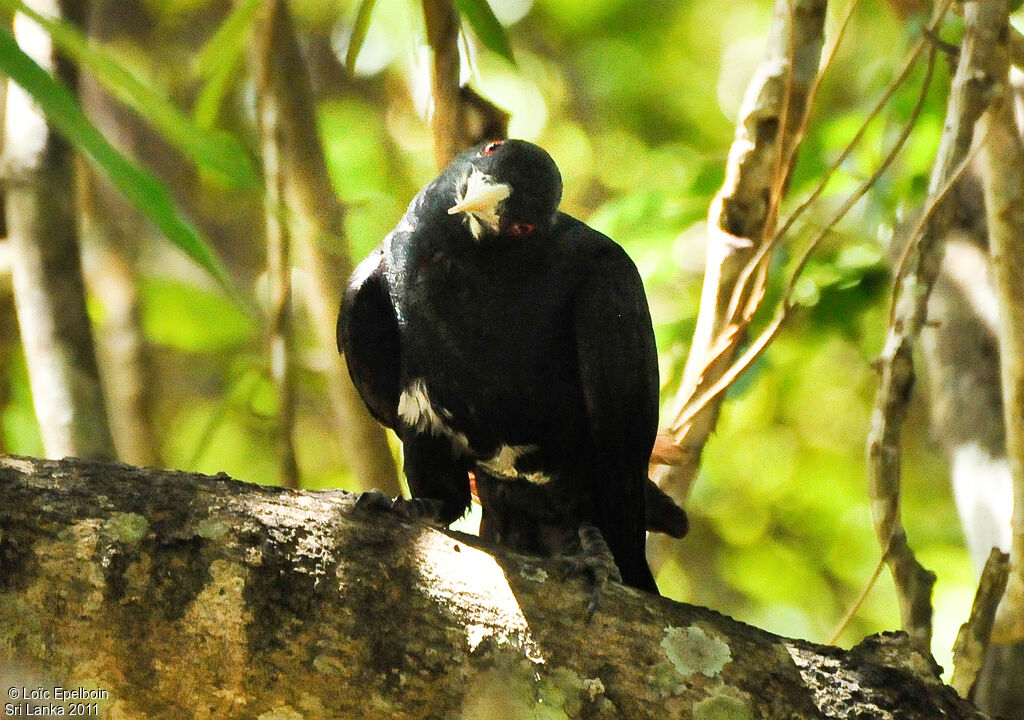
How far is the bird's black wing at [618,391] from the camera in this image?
9.90 ft

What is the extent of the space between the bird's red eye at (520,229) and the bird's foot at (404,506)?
77cm

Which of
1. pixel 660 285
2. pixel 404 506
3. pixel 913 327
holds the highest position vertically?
pixel 660 285

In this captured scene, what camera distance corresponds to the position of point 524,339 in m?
3.07

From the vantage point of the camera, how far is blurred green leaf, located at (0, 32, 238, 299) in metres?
1.41

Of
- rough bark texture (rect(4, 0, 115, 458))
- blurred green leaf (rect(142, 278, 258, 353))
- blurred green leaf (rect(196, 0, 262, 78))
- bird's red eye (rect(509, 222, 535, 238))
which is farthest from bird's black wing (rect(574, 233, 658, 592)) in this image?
blurred green leaf (rect(142, 278, 258, 353))

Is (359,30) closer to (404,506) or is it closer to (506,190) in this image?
(506,190)

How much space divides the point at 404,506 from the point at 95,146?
1.53 m

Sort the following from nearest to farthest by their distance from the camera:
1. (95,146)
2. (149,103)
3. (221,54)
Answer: (95,146) → (149,103) → (221,54)

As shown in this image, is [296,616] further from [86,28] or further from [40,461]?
[86,28]

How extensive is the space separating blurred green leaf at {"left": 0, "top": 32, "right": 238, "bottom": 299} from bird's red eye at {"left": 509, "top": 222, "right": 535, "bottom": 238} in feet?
5.00

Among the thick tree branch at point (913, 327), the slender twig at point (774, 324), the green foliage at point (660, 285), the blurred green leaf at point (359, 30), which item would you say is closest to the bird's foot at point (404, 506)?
the slender twig at point (774, 324)

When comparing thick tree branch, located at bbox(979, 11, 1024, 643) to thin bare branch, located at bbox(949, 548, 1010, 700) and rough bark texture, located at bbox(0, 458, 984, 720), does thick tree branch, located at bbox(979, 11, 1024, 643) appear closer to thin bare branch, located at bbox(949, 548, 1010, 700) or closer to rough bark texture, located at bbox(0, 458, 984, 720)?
thin bare branch, located at bbox(949, 548, 1010, 700)

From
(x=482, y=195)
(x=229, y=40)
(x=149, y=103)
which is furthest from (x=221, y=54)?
(x=149, y=103)

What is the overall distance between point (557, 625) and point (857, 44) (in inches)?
227
